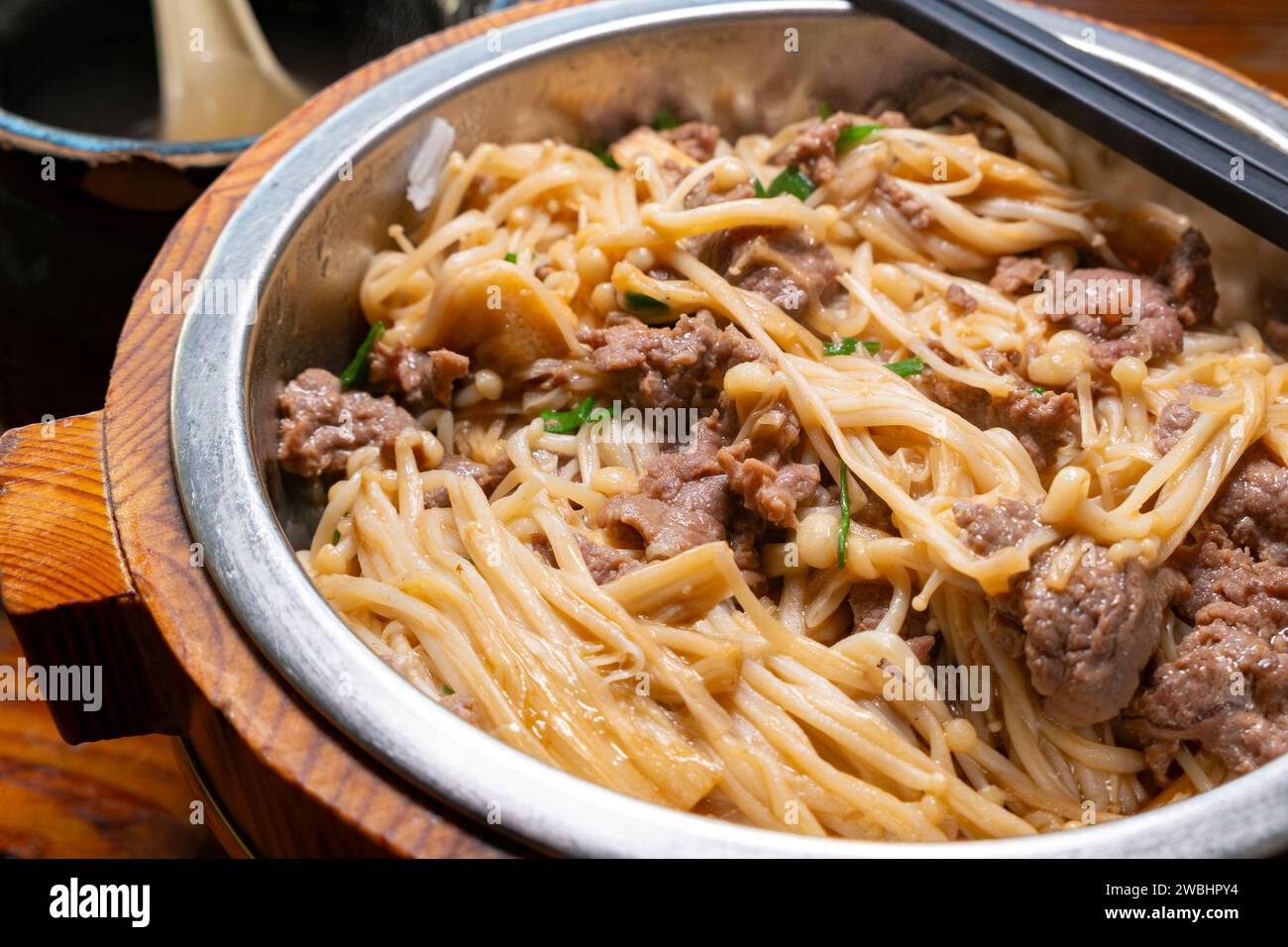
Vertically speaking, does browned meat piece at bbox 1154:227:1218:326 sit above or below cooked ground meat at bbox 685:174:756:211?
below

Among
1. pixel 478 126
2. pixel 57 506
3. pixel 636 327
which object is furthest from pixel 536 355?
pixel 57 506

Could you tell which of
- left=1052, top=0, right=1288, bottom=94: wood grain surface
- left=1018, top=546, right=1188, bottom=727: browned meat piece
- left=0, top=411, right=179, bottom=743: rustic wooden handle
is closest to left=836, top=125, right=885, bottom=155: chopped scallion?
left=1018, top=546, right=1188, bottom=727: browned meat piece

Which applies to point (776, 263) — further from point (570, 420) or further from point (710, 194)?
point (570, 420)

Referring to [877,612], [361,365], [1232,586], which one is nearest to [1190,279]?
[1232,586]

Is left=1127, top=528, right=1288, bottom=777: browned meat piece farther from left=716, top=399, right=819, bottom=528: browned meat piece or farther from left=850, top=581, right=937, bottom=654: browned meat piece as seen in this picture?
left=716, top=399, right=819, bottom=528: browned meat piece

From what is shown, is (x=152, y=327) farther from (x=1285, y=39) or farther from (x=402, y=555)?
(x=1285, y=39)

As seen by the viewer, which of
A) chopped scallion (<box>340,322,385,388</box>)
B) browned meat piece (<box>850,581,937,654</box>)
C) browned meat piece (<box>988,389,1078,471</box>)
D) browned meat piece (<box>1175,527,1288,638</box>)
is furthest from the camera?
chopped scallion (<box>340,322,385,388</box>)
